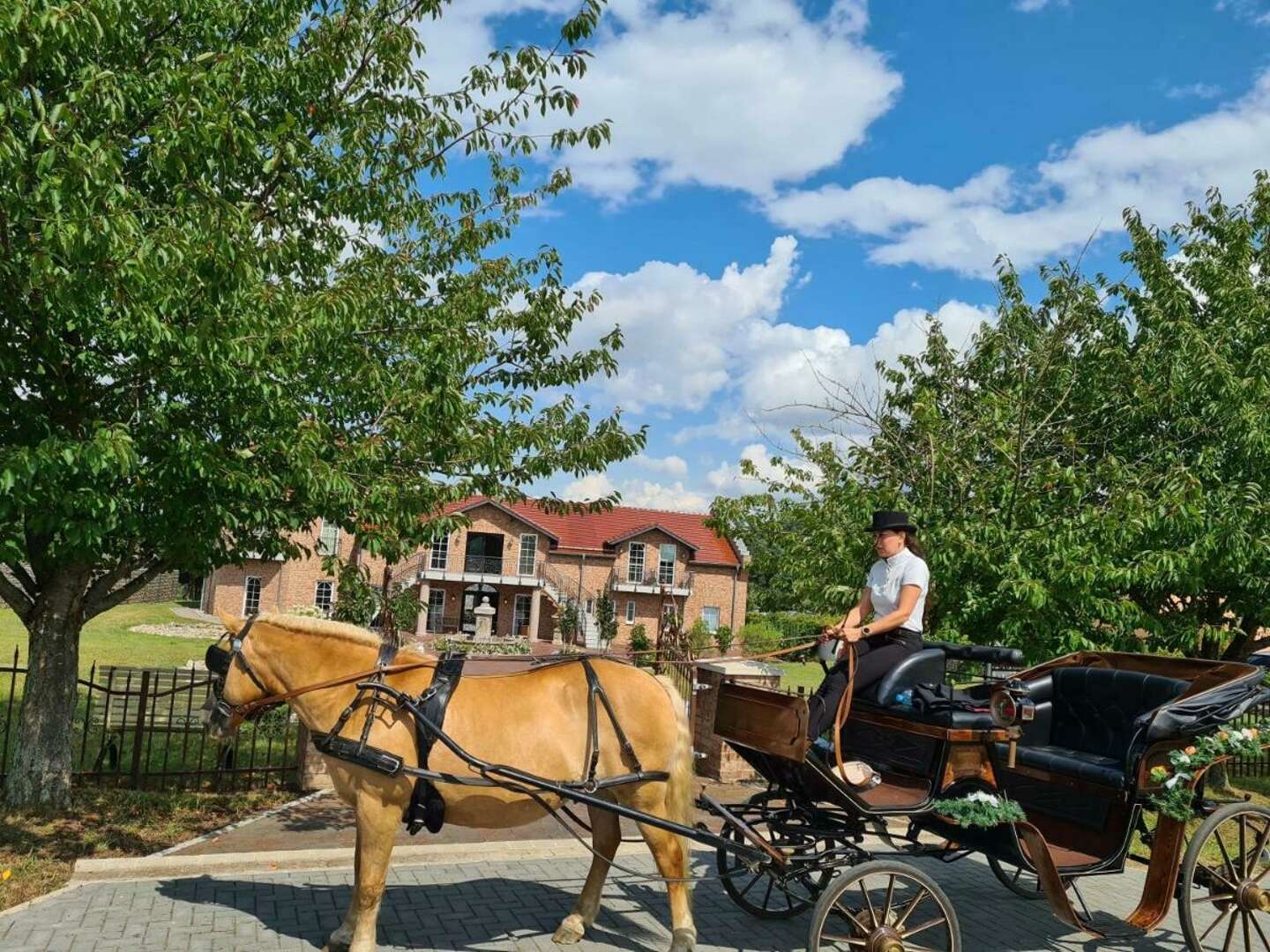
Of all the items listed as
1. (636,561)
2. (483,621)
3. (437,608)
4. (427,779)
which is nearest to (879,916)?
(427,779)

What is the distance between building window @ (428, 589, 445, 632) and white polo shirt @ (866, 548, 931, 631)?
1599 inches

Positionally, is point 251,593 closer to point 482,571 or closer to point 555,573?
point 482,571

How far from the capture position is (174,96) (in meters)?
6.40

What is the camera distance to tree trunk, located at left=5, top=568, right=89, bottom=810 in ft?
27.5

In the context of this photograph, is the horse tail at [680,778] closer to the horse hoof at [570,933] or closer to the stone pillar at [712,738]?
the horse hoof at [570,933]

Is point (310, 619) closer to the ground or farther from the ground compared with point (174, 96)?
closer to the ground

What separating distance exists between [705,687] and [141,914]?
676cm

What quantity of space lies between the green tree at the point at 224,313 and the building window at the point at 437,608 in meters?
36.2

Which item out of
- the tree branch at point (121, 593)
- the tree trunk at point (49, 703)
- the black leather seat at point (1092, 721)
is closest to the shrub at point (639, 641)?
Answer: the tree branch at point (121, 593)

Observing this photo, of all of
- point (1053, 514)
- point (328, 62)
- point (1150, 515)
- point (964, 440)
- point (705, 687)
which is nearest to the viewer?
point (328, 62)

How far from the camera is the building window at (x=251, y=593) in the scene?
1608 inches

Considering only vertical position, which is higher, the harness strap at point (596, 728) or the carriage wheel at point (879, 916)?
the harness strap at point (596, 728)

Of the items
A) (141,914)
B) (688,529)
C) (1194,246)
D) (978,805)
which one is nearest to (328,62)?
(141,914)

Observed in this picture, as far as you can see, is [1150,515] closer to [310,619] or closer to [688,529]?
[310,619]
